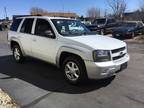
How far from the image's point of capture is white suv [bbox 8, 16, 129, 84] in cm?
514

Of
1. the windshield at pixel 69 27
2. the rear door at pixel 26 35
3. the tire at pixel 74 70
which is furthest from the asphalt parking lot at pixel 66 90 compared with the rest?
the windshield at pixel 69 27

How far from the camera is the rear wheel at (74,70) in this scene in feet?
17.7

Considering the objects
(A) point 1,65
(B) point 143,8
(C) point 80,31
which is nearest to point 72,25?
(C) point 80,31

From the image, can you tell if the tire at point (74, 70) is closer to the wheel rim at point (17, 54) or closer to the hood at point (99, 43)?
the hood at point (99, 43)

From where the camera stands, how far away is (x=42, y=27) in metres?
6.79

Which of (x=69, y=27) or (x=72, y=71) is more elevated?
(x=69, y=27)

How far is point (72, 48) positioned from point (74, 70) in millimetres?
583

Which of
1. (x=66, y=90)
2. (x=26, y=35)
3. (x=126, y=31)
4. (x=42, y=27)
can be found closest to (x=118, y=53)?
(x=66, y=90)

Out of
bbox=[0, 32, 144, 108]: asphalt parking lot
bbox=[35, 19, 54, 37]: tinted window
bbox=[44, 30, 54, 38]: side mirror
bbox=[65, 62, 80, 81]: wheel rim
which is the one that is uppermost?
bbox=[35, 19, 54, 37]: tinted window

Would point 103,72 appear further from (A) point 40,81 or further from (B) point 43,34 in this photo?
(B) point 43,34

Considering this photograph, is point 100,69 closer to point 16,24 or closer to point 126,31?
point 16,24

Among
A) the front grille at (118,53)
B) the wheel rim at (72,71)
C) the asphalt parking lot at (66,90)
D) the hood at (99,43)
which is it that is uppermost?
the hood at (99,43)

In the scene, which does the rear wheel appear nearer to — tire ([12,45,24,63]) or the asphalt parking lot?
the asphalt parking lot

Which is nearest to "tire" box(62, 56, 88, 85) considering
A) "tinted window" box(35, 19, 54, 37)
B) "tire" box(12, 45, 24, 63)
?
"tinted window" box(35, 19, 54, 37)
